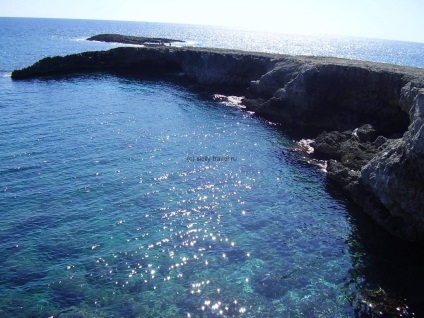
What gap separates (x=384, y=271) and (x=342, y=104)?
3248cm

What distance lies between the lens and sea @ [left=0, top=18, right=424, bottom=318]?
20469mm

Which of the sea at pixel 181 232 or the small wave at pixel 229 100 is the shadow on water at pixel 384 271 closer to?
the sea at pixel 181 232

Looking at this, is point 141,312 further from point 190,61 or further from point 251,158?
point 190,61

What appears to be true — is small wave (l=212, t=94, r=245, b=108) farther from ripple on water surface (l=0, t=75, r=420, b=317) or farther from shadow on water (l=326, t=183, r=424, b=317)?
shadow on water (l=326, t=183, r=424, b=317)

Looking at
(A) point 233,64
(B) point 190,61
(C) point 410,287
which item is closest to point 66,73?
(B) point 190,61

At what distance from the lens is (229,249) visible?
82.1 ft

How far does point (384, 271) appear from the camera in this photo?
23.7m

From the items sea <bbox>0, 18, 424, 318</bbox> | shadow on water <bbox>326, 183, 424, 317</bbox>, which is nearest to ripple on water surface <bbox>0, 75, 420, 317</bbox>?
sea <bbox>0, 18, 424, 318</bbox>

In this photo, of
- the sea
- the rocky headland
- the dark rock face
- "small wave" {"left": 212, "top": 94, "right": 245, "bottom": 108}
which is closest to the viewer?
the sea

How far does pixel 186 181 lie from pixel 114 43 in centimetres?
12401

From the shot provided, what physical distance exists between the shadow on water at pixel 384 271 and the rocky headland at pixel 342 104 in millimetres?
1324

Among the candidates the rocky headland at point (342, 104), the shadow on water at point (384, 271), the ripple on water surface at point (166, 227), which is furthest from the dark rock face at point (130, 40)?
the shadow on water at point (384, 271)

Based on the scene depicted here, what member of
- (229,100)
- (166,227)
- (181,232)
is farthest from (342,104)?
(166,227)

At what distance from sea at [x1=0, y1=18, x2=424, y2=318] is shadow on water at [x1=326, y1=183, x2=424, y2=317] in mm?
83
